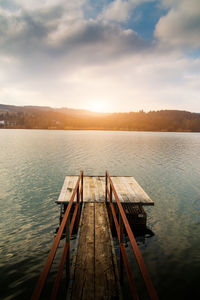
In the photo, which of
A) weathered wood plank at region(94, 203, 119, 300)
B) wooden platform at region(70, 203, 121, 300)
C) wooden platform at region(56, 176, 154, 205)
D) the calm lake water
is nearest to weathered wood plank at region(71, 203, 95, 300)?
wooden platform at region(70, 203, 121, 300)

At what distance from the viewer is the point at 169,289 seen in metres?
5.54

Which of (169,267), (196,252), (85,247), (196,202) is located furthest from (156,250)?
(196,202)

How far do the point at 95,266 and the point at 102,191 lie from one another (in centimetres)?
594

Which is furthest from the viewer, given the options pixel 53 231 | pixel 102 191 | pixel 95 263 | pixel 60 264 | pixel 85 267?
pixel 102 191

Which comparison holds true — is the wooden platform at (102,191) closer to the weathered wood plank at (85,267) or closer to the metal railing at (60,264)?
the weathered wood plank at (85,267)

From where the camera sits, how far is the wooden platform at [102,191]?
8.61m

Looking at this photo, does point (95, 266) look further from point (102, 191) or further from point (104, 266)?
point (102, 191)

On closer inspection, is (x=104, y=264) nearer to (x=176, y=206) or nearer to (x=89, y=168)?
(x=176, y=206)

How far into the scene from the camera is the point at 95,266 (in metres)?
4.27

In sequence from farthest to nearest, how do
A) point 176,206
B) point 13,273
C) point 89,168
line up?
point 89,168
point 176,206
point 13,273

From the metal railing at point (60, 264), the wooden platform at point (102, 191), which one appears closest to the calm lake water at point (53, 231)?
the wooden platform at point (102, 191)

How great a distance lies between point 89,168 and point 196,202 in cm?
1357

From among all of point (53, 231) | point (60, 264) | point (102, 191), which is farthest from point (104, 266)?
point (102, 191)

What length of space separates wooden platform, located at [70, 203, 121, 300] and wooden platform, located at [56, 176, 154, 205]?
2360 mm
